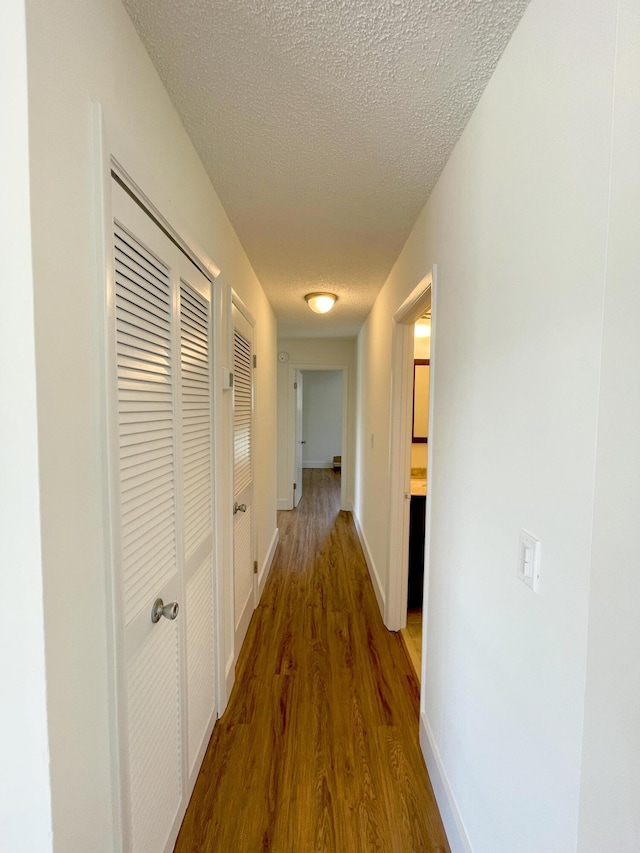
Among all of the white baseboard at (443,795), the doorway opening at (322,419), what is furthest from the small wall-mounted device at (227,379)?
the doorway opening at (322,419)

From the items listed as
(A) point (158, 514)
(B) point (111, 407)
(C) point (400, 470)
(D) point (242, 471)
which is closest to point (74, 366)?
(B) point (111, 407)

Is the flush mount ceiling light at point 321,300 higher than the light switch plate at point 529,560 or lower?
higher

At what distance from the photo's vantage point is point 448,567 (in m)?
1.37

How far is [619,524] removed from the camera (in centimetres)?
60

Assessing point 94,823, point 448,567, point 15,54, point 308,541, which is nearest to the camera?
point 15,54

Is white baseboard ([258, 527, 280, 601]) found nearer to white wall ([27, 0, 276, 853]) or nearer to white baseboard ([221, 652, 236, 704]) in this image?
white baseboard ([221, 652, 236, 704])

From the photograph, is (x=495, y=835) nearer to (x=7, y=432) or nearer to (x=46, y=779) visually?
(x=46, y=779)

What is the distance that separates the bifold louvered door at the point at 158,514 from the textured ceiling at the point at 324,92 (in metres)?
0.43

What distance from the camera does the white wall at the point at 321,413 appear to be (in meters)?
8.74

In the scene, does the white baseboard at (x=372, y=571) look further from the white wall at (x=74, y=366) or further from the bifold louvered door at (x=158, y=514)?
the white wall at (x=74, y=366)

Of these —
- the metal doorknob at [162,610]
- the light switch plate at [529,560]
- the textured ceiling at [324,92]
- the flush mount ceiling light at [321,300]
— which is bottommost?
the metal doorknob at [162,610]

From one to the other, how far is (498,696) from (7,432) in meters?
1.21

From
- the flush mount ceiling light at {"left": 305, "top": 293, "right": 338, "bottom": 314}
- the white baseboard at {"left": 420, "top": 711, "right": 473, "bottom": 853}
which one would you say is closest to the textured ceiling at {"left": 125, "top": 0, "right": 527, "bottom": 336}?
the flush mount ceiling light at {"left": 305, "top": 293, "right": 338, "bottom": 314}

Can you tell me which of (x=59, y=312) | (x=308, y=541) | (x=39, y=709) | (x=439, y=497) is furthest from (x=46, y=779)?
(x=308, y=541)
